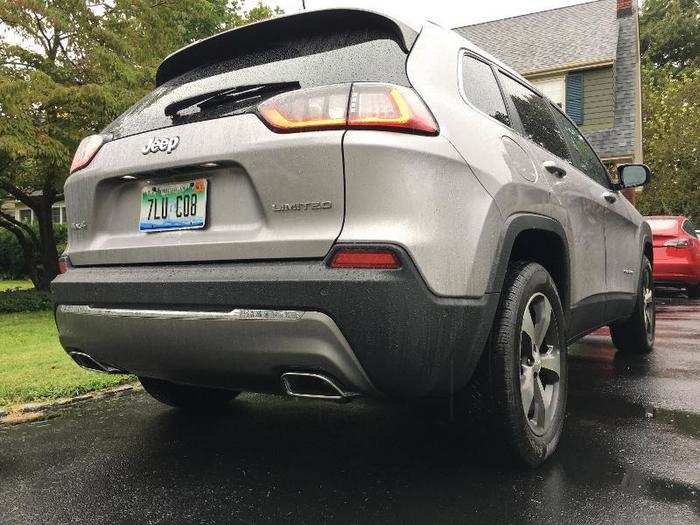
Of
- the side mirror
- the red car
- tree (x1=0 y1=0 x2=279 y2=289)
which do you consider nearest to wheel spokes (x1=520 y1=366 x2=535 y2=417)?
the side mirror

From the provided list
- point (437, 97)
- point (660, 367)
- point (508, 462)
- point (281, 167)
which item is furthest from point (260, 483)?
point (660, 367)

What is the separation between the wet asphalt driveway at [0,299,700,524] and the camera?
2.36 metres

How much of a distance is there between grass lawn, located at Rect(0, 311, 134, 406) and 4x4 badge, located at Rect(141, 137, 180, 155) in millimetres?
2383

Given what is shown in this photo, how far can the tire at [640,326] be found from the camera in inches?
206

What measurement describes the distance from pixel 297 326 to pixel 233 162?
0.64 metres

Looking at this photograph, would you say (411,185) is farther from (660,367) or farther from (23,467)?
(660,367)

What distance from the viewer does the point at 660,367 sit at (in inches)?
194

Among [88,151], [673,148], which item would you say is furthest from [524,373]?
[673,148]

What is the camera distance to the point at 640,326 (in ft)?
17.4

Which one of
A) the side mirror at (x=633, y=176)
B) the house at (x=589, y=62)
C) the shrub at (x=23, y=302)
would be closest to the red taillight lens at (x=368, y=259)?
the side mirror at (x=633, y=176)

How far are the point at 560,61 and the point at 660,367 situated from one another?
56.5 feet

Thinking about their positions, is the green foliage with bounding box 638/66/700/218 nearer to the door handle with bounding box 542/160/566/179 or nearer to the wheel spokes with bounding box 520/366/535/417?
the door handle with bounding box 542/160/566/179

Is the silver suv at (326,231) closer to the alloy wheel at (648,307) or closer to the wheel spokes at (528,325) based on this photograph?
the wheel spokes at (528,325)

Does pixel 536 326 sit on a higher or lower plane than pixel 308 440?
higher
